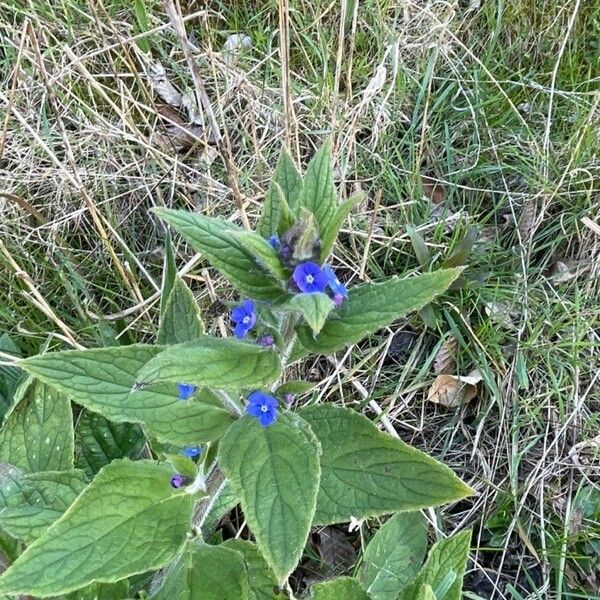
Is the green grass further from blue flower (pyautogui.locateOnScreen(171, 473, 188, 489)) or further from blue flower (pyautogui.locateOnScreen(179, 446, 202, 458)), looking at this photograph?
blue flower (pyautogui.locateOnScreen(171, 473, 188, 489))

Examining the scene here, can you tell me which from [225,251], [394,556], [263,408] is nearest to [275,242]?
[225,251]

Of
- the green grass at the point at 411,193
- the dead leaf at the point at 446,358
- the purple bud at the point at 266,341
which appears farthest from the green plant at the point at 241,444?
the dead leaf at the point at 446,358

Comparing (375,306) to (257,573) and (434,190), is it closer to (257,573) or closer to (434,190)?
(257,573)

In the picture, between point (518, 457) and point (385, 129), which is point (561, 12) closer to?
point (385, 129)

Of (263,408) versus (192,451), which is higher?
(263,408)

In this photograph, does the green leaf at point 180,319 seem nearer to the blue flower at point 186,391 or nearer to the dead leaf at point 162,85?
the blue flower at point 186,391
